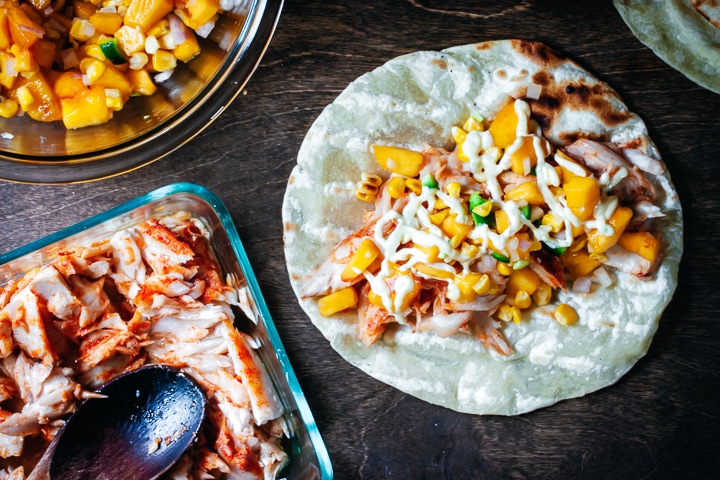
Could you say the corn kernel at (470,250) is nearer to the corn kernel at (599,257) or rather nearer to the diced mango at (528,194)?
the diced mango at (528,194)

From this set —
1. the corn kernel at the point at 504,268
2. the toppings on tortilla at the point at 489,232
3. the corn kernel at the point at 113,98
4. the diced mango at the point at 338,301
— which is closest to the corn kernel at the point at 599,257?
the toppings on tortilla at the point at 489,232

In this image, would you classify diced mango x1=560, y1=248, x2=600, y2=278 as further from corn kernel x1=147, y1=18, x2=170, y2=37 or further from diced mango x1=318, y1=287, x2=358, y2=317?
corn kernel x1=147, y1=18, x2=170, y2=37

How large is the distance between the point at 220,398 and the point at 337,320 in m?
0.54

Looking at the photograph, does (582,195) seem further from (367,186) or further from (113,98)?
(113,98)

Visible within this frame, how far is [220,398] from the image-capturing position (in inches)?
96.7

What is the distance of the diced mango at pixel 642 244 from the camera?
2.41 meters

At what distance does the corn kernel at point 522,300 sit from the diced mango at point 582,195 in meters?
0.37

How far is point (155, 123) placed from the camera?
2.38 metres

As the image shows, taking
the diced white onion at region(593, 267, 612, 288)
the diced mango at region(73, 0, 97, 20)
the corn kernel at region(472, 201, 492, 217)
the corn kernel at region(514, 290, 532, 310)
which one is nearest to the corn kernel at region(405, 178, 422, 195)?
the corn kernel at region(472, 201, 492, 217)

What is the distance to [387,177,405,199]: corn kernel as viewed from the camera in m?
2.45

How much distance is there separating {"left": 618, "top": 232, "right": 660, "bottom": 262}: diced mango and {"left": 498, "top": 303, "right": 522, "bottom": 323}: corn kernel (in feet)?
1.55

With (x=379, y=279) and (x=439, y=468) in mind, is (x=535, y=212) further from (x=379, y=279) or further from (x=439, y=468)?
(x=439, y=468)

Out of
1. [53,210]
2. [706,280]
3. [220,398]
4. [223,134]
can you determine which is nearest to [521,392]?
[706,280]

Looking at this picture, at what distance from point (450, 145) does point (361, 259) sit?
2.03 feet
